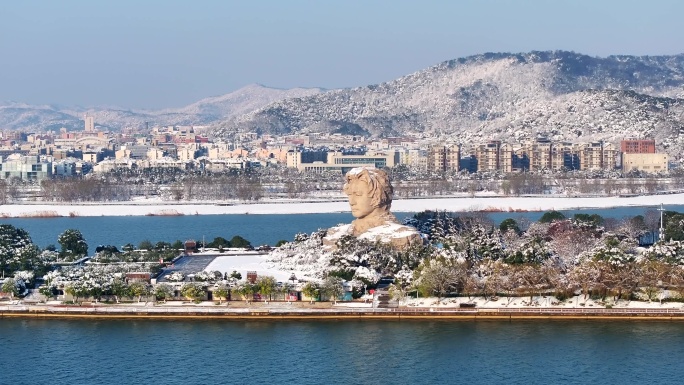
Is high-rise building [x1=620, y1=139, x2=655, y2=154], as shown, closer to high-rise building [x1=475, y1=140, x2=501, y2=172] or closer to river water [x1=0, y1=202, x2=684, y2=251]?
high-rise building [x1=475, y1=140, x2=501, y2=172]

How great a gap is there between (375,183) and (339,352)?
9884 millimetres

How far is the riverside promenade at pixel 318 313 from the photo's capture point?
27641 mm

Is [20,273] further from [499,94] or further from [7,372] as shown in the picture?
[499,94]

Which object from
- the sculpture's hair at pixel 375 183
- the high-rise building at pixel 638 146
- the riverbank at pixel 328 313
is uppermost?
the high-rise building at pixel 638 146

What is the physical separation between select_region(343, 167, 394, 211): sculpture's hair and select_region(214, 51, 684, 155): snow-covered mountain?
226 ft

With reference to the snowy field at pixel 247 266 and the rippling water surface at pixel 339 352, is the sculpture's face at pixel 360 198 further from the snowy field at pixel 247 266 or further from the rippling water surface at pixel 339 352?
the rippling water surface at pixel 339 352

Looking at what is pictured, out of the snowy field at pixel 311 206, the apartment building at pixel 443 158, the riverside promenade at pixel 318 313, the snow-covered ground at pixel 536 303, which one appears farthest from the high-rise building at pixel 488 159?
the riverside promenade at pixel 318 313

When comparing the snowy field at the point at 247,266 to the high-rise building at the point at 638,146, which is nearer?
the snowy field at the point at 247,266

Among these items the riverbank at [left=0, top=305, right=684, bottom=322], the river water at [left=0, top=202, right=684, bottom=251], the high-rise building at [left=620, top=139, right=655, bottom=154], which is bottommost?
the riverbank at [left=0, top=305, right=684, bottom=322]

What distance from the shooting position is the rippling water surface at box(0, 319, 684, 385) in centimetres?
2333

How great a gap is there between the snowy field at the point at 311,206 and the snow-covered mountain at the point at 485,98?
42095mm

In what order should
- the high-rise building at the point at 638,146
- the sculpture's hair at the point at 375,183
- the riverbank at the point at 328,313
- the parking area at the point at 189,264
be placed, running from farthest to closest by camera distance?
the high-rise building at the point at 638,146, the sculpture's hair at the point at 375,183, the parking area at the point at 189,264, the riverbank at the point at 328,313

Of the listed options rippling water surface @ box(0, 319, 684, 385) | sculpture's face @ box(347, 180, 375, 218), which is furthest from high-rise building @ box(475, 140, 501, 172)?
rippling water surface @ box(0, 319, 684, 385)

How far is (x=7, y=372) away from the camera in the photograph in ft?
78.8
